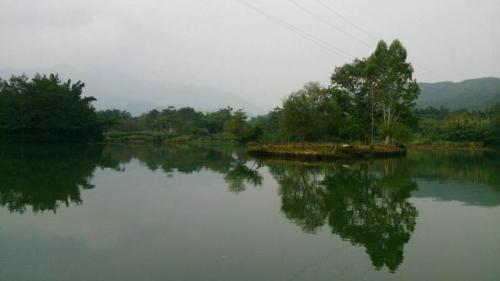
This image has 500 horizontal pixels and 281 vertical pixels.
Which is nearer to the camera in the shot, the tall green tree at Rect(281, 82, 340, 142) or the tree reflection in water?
the tree reflection in water

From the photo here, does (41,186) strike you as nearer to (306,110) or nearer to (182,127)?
(306,110)

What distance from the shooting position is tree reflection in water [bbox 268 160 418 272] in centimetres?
956

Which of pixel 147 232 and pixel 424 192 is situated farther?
pixel 424 192

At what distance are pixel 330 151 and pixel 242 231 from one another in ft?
87.2

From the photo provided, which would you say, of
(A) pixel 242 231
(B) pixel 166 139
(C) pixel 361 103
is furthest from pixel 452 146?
(A) pixel 242 231

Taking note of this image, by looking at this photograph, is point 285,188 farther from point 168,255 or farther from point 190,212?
point 168,255


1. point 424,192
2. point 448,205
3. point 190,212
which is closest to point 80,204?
point 190,212

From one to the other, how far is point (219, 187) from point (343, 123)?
29.4m

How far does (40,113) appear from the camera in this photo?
173ft

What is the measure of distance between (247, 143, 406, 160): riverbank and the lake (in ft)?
54.8

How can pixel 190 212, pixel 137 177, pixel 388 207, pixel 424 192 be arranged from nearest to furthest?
pixel 190 212 < pixel 388 207 < pixel 424 192 < pixel 137 177

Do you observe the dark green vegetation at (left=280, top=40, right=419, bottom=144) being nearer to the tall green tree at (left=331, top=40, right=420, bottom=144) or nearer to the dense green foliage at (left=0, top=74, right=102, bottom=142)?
the tall green tree at (left=331, top=40, right=420, bottom=144)

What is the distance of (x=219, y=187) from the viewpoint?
711 inches

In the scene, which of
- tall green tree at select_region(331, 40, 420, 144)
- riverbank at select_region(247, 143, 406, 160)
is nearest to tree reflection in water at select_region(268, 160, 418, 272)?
riverbank at select_region(247, 143, 406, 160)
